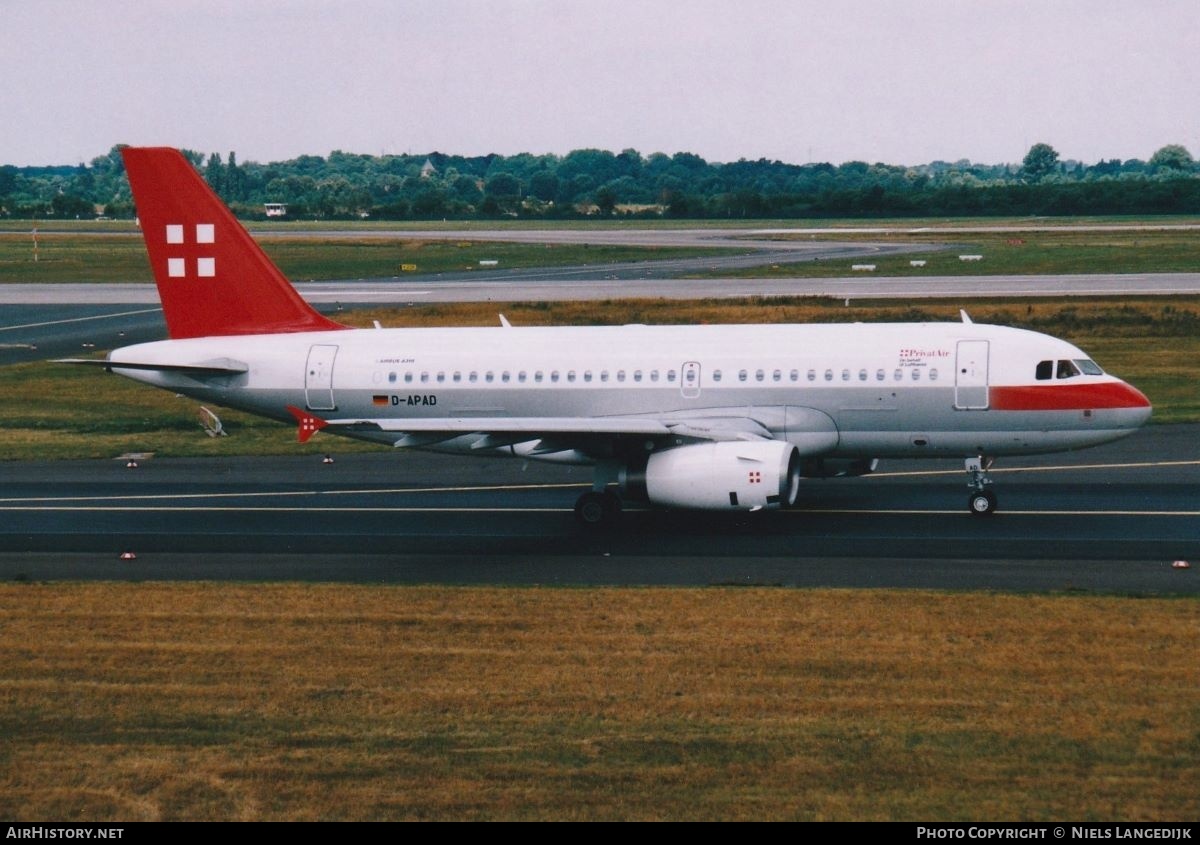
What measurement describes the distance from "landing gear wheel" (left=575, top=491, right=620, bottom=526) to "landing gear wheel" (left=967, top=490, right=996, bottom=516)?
7.56 metres

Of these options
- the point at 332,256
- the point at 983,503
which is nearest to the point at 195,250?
the point at 983,503

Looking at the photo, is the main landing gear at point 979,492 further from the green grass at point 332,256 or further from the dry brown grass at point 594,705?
the green grass at point 332,256

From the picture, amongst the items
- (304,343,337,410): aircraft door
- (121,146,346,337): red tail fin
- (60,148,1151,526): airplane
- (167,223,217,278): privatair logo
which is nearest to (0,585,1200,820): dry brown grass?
(60,148,1151,526): airplane

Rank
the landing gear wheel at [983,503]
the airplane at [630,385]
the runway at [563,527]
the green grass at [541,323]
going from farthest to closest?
1. the green grass at [541,323]
2. the landing gear wheel at [983,503]
3. the airplane at [630,385]
4. the runway at [563,527]

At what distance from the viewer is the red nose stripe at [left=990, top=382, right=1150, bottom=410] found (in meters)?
31.8

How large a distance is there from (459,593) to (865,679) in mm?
8248

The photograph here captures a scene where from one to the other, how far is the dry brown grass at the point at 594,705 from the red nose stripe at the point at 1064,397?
25.5ft

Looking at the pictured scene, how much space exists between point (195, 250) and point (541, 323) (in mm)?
33170

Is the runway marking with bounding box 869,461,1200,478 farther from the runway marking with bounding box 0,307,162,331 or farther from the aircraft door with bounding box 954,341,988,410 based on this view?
the runway marking with bounding box 0,307,162,331

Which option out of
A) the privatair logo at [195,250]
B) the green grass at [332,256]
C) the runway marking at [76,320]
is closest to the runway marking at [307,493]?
the privatair logo at [195,250]

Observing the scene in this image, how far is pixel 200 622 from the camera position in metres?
24.6

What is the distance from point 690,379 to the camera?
109 ft

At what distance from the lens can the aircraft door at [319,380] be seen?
3475 cm
